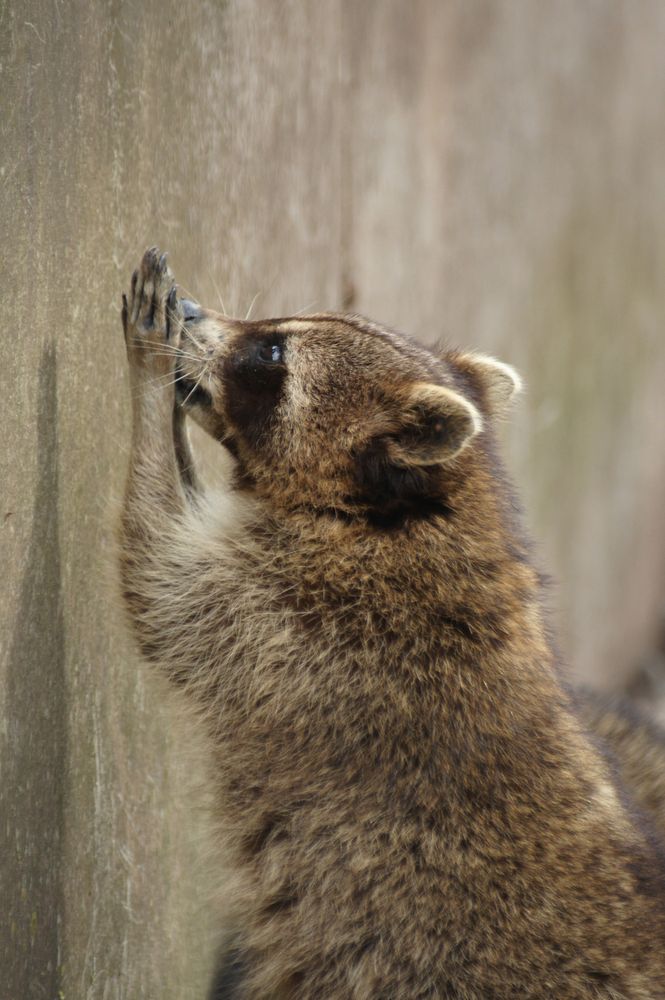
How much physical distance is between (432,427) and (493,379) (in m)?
0.67

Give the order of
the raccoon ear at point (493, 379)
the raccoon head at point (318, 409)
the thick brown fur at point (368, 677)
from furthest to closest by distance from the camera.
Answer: the raccoon ear at point (493, 379), the raccoon head at point (318, 409), the thick brown fur at point (368, 677)

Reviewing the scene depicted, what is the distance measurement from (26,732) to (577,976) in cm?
137

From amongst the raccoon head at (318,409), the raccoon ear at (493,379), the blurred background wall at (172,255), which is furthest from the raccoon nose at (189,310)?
the raccoon ear at (493,379)

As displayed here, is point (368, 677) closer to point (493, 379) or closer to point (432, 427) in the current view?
point (432, 427)

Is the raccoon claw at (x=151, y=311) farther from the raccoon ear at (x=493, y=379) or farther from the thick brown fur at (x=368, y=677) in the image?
the raccoon ear at (x=493, y=379)

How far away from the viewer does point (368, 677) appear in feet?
11.2

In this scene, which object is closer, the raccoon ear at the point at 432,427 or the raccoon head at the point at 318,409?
the raccoon ear at the point at 432,427

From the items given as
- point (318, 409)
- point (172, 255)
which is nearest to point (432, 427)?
point (318, 409)

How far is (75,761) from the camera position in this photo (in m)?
3.36

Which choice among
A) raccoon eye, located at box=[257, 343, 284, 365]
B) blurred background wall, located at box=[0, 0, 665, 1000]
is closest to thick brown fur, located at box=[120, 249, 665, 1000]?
raccoon eye, located at box=[257, 343, 284, 365]

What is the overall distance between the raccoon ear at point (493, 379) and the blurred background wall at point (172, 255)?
742 mm

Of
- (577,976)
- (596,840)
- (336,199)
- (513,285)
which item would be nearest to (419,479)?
(596,840)

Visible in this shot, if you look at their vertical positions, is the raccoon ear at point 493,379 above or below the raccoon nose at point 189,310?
below

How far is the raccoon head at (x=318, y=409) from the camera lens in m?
3.52
